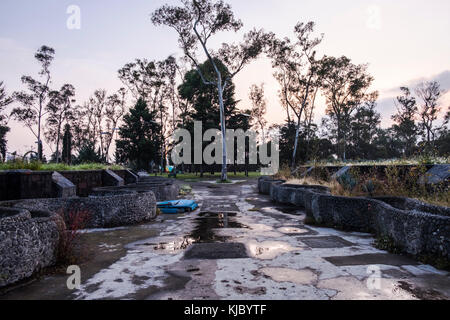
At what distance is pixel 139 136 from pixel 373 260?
162 ft

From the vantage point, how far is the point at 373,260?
459 centimetres

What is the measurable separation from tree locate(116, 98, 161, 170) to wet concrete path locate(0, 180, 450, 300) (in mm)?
42755

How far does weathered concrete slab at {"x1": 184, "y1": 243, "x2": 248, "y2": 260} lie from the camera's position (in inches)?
194

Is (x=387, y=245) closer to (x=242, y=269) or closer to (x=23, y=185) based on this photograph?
(x=242, y=269)

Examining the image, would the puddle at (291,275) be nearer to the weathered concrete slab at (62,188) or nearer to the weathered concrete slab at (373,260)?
the weathered concrete slab at (373,260)

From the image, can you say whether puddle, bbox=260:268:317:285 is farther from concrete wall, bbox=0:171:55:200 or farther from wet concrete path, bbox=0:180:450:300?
concrete wall, bbox=0:171:55:200

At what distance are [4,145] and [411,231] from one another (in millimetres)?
85299

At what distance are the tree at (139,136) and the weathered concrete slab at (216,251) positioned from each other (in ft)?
143

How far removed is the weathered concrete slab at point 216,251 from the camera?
4.93 metres

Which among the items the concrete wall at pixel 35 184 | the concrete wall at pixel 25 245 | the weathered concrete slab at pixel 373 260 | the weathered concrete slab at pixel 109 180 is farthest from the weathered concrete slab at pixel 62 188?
the weathered concrete slab at pixel 373 260

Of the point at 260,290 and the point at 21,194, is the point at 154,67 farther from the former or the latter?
the point at 260,290

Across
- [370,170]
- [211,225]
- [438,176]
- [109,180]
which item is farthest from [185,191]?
[438,176]

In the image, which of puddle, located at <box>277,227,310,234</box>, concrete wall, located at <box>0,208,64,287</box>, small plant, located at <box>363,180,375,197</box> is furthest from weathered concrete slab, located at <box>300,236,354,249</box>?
concrete wall, located at <box>0,208,64,287</box>
